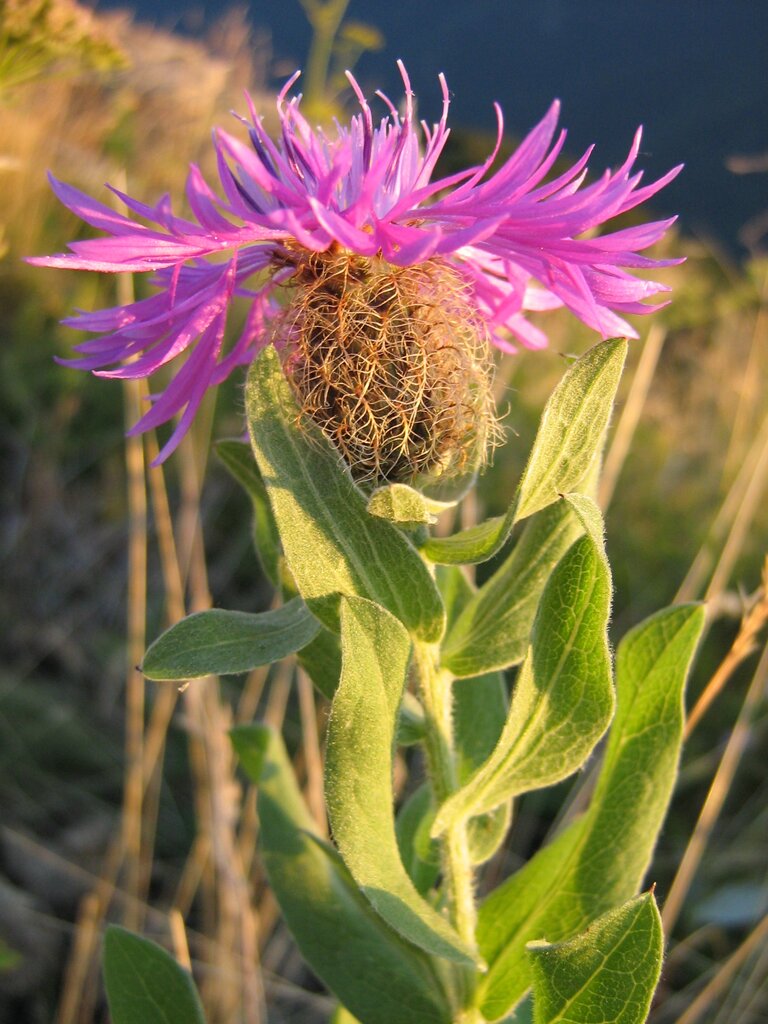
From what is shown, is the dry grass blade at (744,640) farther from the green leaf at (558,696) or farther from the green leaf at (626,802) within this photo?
the green leaf at (558,696)

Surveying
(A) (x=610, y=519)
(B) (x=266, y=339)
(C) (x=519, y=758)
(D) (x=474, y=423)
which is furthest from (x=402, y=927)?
(A) (x=610, y=519)

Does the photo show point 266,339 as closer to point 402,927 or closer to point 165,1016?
point 402,927

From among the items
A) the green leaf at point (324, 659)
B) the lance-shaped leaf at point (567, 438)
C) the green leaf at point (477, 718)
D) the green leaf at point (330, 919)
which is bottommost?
the green leaf at point (330, 919)

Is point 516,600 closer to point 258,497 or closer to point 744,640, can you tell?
point 258,497

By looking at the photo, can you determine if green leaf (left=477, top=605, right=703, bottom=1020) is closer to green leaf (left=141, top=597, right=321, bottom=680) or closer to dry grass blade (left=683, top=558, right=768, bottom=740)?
dry grass blade (left=683, top=558, right=768, bottom=740)

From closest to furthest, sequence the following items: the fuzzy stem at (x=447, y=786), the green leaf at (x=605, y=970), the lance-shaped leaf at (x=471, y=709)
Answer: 1. the green leaf at (x=605, y=970)
2. the fuzzy stem at (x=447, y=786)
3. the lance-shaped leaf at (x=471, y=709)

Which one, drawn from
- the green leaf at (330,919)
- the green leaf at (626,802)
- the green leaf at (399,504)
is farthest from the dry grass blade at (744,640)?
the green leaf at (399,504)

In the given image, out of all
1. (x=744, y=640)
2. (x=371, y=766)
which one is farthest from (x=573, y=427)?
(x=744, y=640)
